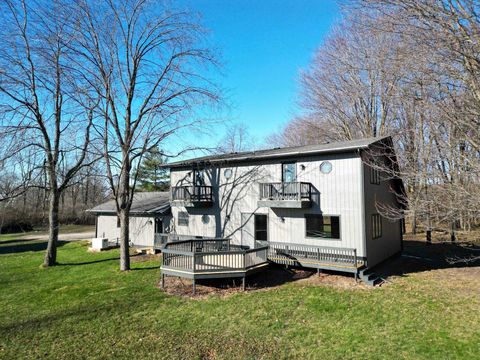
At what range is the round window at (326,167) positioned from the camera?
502 inches

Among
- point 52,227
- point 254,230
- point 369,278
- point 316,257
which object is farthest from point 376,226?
point 52,227

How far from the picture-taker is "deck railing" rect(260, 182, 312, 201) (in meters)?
12.9

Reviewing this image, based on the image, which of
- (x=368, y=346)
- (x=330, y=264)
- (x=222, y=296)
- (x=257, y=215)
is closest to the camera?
(x=368, y=346)

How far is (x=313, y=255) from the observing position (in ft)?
40.8

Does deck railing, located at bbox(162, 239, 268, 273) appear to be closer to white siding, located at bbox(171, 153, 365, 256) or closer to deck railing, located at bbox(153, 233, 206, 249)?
white siding, located at bbox(171, 153, 365, 256)

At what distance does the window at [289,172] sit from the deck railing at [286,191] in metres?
0.58

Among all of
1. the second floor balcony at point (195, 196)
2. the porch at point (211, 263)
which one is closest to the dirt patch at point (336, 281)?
the porch at point (211, 263)

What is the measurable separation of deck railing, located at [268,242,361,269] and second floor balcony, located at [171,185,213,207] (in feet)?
15.5

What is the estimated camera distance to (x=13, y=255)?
1992cm

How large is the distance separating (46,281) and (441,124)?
16396 mm

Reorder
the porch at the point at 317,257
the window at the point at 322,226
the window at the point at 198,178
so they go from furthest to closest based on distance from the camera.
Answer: the window at the point at 198,178 → the window at the point at 322,226 → the porch at the point at 317,257

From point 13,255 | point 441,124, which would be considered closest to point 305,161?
point 441,124

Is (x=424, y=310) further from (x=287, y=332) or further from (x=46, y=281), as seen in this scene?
(x=46, y=281)

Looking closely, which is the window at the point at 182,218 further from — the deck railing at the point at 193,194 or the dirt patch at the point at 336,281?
the dirt patch at the point at 336,281
